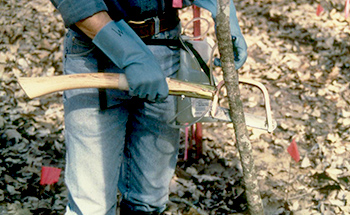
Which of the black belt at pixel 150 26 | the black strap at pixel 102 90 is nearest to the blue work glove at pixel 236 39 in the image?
the black belt at pixel 150 26

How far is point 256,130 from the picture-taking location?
13.9ft

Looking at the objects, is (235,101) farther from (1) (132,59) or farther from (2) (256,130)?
(2) (256,130)

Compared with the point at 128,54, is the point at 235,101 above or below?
below

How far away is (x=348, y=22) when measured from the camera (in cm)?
591

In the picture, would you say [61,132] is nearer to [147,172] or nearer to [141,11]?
[147,172]

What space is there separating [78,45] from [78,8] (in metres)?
0.26

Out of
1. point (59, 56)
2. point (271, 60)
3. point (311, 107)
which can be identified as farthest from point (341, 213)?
point (59, 56)

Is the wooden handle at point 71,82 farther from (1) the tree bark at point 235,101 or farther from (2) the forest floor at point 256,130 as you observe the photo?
(2) the forest floor at point 256,130

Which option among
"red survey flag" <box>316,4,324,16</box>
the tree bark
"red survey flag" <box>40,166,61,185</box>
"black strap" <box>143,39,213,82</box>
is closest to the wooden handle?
"black strap" <box>143,39,213,82</box>

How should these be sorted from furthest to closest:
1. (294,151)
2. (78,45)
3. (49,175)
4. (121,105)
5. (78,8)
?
(294,151) < (49,175) < (121,105) < (78,45) < (78,8)

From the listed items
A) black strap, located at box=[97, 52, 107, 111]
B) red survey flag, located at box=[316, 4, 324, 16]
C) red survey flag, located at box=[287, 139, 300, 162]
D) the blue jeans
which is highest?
black strap, located at box=[97, 52, 107, 111]

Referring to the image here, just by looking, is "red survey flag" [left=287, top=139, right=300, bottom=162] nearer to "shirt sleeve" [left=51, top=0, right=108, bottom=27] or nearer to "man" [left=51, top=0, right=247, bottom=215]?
"man" [left=51, top=0, right=247, bottom=215]

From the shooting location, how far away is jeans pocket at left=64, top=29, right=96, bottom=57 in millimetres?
1929

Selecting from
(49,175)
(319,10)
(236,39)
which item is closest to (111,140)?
(236,39)
